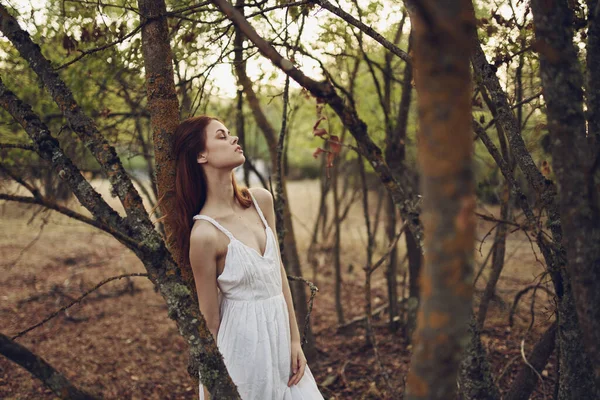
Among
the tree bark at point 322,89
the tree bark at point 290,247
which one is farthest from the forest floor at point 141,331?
the tree bark at point 322,89

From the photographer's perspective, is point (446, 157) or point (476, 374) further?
point (476, 374)

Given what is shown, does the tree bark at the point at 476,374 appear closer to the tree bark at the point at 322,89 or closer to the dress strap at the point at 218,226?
the tree bark at the point at 322,89

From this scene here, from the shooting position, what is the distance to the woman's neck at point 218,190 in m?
2.64

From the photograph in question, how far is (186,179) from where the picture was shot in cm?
256

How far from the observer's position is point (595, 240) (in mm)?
1444

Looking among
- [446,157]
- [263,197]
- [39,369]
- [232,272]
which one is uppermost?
[446,157]

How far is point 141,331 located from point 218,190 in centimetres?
457

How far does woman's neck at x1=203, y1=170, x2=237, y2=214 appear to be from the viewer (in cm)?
264

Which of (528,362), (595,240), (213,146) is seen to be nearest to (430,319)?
(595,240)

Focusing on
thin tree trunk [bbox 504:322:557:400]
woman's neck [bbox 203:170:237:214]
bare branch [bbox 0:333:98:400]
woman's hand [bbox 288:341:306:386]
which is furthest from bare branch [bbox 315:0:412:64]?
thin tree trunk [bbox 504:322:557:400]

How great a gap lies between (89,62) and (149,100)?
7.61 feet

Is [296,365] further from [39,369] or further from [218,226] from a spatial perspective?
[39,369]

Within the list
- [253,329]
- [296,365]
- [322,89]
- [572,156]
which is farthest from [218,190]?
[572,156]

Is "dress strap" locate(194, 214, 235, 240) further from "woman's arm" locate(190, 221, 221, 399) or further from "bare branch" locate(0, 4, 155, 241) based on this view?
"bare branch" locate(0, 4, 155, 241)
